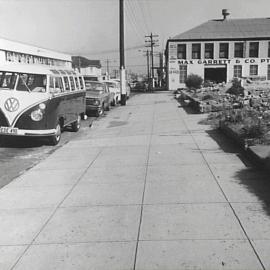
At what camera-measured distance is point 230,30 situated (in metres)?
63.6

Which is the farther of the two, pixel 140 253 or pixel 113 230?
pixel 113 230

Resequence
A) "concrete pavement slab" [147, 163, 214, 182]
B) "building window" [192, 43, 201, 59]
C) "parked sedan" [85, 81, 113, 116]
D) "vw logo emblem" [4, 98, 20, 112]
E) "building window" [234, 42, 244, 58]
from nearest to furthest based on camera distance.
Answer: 1. "concrete pavement slab" [147, 163, 214, 182]
2. "vw logo emblem" [4, 98, 20, 112]
3. "parked sedan" [85, 81, 113, 116]
4. "building window" [234, 42, 244, 58]
5. "building window" [192, 43, 201, 59]

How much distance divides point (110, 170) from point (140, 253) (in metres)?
4.30

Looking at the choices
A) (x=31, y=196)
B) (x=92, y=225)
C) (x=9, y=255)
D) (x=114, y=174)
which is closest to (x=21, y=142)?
(x=114, y=174)

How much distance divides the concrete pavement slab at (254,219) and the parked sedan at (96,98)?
15934 mm

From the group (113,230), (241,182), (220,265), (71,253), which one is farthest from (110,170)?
(220,265)

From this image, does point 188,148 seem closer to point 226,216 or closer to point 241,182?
point 241,182

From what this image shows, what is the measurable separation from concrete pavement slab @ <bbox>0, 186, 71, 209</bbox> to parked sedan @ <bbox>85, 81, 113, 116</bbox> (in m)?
14.0

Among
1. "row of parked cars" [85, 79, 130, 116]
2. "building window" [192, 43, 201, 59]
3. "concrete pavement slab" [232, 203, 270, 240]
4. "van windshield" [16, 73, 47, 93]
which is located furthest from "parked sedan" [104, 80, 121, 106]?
"building window" [192, 43, 201, 59]

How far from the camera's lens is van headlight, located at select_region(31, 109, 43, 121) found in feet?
39.6

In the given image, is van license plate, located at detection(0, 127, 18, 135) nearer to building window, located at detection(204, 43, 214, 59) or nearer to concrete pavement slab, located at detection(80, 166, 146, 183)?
concrete pavement slab, located at detection(80, 166, 146, 183)

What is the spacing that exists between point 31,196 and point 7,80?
6.10 meters

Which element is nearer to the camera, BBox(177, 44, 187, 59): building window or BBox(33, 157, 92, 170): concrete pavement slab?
BBox(33, 157, 92, 170): concrete pavement slab

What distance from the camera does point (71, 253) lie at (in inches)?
190
